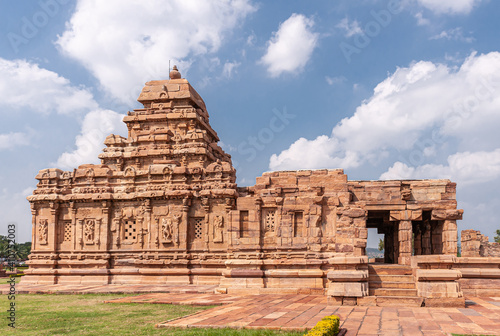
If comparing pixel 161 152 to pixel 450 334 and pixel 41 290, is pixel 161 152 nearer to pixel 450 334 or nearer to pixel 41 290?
pixel 41 290

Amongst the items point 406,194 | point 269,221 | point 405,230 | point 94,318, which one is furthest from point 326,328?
point 269,221

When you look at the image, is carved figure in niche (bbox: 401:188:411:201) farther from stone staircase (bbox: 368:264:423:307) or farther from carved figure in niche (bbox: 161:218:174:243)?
carved figure in niche (bbox: 161:218:174:243)

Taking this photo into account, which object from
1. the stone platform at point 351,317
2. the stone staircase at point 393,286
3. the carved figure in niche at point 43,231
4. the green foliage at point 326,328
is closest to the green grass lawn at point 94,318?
the stone platform at point 351,317

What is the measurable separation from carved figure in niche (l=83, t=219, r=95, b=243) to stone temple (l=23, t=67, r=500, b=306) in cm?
5

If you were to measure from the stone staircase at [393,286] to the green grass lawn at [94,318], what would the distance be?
4994 mm

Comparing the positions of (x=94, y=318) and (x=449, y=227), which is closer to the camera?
(x=94, y=318)

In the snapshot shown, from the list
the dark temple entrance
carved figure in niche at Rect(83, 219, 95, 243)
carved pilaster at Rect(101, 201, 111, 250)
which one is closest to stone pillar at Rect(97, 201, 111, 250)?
carved pilaster at Rect(101, 201, 111, 250)

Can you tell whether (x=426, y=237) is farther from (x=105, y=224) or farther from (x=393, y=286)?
(x=105, y=224)

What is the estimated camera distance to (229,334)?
918cm

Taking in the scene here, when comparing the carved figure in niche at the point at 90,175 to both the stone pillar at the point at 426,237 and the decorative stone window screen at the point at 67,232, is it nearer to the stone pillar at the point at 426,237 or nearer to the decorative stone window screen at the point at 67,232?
the decorative stone window screen at the point at 67,232

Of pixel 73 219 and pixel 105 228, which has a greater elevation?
pixel 73 219

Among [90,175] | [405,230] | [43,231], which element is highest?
[90,175]

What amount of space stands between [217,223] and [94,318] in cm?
1059

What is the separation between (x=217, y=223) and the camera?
2216 centimetres
